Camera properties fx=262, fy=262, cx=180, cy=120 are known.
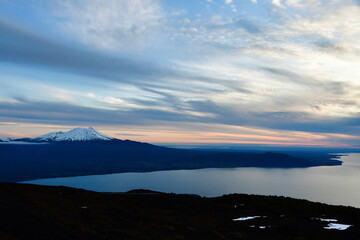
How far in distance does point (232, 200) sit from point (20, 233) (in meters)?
49.6

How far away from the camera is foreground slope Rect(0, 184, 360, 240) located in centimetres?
1970

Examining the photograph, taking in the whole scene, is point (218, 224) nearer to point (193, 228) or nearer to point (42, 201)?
point (193, 228)

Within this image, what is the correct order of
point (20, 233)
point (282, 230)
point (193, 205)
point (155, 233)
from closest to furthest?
point (20, 233) < point (155, 233) < point (282, 230) < point (193, 205)

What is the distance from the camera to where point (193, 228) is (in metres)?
29.9

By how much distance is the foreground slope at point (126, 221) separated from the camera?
64.6ft

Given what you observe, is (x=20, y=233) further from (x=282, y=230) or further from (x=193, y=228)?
(x=282, y=230)

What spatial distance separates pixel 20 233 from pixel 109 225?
12.0m

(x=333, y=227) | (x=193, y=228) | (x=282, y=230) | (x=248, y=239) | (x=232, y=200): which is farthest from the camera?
(x=232, y=200)

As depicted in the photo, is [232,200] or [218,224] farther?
[232,200]

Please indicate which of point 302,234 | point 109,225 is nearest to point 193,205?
point 302,234

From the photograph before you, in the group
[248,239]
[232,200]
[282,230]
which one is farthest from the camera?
[232,200]

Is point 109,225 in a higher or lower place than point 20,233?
lower

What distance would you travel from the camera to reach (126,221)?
29.9m

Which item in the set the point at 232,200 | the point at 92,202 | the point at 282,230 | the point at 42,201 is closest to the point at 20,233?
the point at 42,201
